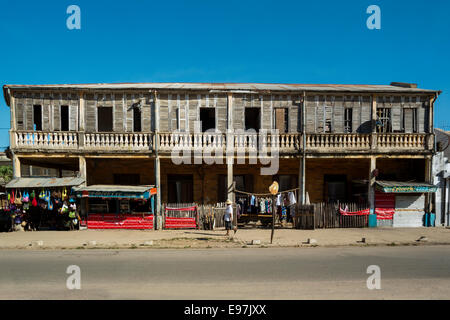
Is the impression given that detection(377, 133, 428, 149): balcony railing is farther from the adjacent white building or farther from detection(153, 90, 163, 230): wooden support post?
detection(153, 90, 163, 230): wooden support post

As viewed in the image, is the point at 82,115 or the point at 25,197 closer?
the point at 25,197

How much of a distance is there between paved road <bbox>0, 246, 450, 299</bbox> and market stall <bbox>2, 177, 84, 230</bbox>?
12.3 ft

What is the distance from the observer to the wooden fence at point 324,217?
1346 centimetres

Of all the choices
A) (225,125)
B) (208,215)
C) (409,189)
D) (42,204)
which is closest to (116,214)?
(42,204)

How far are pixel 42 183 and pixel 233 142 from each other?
10.2 m

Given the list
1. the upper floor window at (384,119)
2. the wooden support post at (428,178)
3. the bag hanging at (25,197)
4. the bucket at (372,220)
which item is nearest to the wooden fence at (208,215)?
the bag hanging at (25,197)

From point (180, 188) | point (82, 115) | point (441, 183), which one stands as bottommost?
point (180, 188)

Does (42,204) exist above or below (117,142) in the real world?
below

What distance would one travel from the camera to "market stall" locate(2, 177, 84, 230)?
12.5 meters

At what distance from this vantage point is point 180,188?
1666 centimetres

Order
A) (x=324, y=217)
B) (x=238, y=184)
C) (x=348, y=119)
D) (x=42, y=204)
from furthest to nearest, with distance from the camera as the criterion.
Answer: (x=238, y=184), (x=348, y=119), (x=324, y=217), (x=42, y=204)

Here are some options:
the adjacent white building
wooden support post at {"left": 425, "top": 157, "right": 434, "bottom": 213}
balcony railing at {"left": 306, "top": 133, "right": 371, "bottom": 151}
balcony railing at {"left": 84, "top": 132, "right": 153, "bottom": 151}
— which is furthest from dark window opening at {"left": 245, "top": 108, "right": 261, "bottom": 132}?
the adjacent white building

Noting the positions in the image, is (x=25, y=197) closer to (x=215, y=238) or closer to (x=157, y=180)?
(x=157, y=180)
